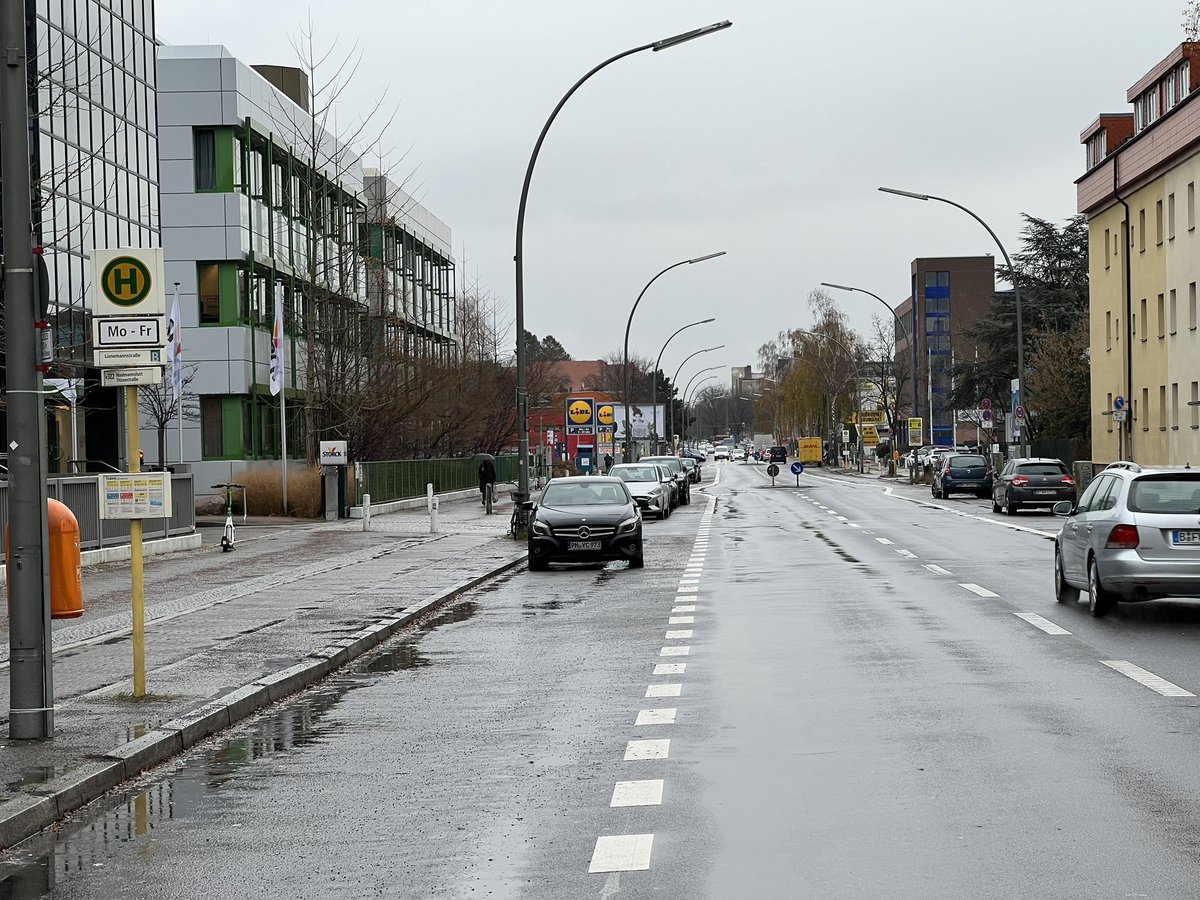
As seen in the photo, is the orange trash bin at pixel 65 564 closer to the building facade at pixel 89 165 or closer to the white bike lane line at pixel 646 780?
the white bike lane line at pixel 646 780

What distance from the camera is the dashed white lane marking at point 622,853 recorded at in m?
6.30

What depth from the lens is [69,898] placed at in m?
6.15

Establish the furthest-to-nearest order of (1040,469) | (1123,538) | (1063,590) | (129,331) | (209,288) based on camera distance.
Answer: (209,288) → (1040,469) → (1063,590) → (1123,538) → (129,331)

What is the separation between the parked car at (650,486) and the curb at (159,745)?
1103 inches

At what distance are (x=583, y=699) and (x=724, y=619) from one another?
5510 millimetres

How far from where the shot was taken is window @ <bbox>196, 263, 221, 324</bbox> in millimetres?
53781

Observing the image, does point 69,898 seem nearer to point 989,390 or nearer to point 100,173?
point 100,173

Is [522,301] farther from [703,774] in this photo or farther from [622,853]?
[622,853]

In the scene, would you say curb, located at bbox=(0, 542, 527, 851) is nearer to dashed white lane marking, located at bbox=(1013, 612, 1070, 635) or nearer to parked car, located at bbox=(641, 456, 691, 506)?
dashed white lane marking, located at bbox=(1013, 612, 1070, 635)

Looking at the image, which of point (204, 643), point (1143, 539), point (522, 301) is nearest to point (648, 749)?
point (204, 643)

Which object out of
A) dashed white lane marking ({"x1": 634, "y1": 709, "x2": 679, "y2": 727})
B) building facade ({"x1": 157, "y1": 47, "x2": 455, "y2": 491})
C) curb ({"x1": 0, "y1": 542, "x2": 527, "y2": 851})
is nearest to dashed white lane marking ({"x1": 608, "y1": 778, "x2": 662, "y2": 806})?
dashed white lane marking ({"x1": 634, "y1": 709, "x2": 679, "y2": 727})

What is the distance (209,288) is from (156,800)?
4738cm

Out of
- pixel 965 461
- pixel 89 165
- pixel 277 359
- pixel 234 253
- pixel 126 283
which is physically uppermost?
pixel 89 165

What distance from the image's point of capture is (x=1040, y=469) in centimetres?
4416
